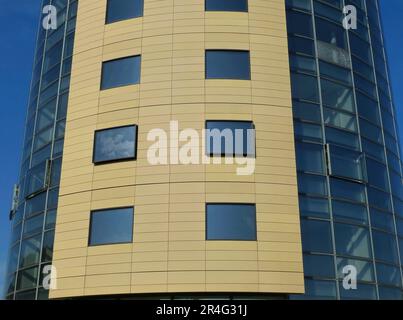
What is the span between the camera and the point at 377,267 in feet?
71.5

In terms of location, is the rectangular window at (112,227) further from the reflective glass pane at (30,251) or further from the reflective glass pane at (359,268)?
the reflective glass pane at (359,268)

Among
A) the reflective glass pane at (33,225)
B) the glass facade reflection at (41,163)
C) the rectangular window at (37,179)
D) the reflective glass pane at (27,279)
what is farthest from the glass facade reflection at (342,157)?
the reflective glass pane at (33,225)

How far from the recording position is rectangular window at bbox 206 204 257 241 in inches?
786

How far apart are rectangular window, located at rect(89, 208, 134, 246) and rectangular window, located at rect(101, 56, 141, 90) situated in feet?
18.5

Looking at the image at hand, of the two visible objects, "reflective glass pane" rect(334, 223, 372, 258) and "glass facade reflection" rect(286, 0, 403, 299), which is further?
"reflective glass pane" rect(334, 223, 372, 258)

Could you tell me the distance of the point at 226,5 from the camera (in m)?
23.6

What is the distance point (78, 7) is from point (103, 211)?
35.2 ft

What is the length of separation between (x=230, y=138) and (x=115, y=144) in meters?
4.67

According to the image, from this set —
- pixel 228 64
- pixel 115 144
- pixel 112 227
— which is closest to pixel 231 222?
pixel 112 227

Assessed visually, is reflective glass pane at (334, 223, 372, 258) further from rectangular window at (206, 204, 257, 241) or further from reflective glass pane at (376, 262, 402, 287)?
rectangular window at (206, 204, 257, 241)

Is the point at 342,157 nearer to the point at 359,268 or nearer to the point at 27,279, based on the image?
the point at 359,268

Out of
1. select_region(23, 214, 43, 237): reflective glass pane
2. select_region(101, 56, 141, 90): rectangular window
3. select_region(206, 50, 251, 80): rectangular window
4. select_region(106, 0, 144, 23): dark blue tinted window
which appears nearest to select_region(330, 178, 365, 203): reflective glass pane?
select_region(206, 50, 251, 80): rectangular window

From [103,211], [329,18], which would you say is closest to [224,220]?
[103,211]
